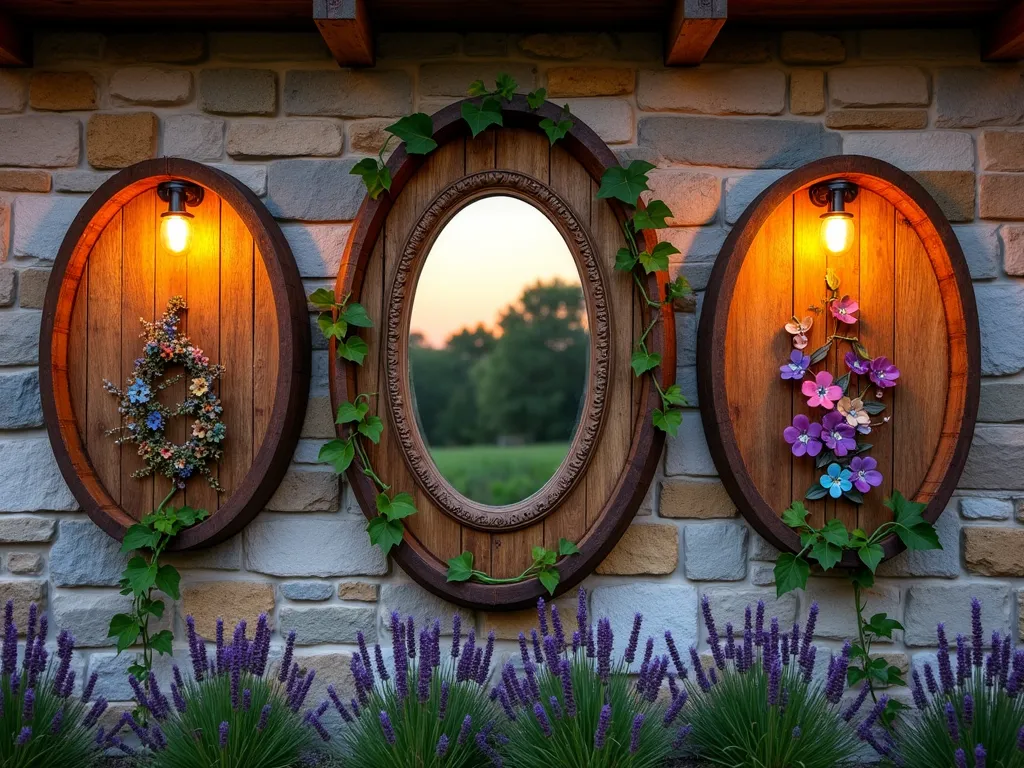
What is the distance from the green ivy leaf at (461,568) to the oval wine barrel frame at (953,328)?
87cm

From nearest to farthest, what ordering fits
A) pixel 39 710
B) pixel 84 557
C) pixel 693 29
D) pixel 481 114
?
pixel 39 710
pixel 693 29
pixel 481 114
pixel 84 557

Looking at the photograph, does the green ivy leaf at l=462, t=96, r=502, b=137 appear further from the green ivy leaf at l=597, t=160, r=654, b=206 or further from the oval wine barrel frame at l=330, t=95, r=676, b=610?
the green ivy leaf at l=597, t=160, r=654, b=206

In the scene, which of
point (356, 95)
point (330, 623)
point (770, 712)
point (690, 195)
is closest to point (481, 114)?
point (356, 95)

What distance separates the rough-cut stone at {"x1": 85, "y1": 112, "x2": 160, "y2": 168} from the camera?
2.59m

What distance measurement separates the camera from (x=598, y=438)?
8.12 feet

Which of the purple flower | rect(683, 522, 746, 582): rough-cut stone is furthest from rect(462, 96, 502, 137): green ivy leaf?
rect(683, 522, 746, 582): rough-cut stone

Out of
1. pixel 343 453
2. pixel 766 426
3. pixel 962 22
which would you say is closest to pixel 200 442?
pixel 343 453

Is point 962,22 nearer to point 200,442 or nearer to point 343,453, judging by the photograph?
point 343,453

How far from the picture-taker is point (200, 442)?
2.49m

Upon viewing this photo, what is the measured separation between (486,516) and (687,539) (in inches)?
26.6

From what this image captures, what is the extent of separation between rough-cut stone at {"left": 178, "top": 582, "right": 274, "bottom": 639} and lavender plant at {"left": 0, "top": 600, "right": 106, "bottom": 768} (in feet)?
1.13

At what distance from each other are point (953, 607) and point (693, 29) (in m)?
2.06

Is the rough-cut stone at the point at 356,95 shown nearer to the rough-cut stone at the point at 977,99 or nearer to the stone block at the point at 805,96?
the stone block at the point at 805,96

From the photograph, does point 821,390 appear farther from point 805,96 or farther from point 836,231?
point 805,96
